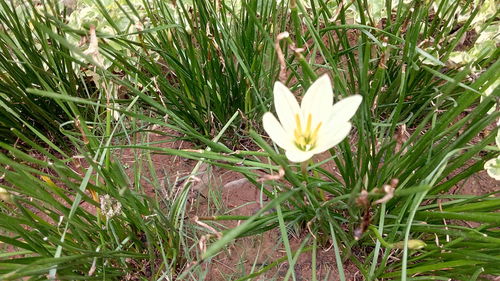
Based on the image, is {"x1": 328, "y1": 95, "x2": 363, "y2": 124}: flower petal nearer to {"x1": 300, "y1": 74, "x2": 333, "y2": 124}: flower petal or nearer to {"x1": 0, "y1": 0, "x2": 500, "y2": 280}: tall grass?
{"x1": 300, "y1": 74, "x2": 333, "y2": 124}: flower petal

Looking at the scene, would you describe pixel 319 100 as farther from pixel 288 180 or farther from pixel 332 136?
pixel 288 180

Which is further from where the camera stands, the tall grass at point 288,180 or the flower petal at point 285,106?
the tall grass at point 288,180

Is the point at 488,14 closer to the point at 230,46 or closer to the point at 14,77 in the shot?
the point at 230,46

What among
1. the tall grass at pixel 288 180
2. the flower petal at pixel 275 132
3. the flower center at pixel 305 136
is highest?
the flower petal at pixel 275 132

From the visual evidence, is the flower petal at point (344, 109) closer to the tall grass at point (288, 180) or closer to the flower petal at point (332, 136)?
the flower petal at point (332, 136)

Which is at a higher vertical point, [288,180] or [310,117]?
[310,117]

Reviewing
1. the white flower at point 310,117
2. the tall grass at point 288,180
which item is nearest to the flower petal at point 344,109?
the white flower at point 310,117

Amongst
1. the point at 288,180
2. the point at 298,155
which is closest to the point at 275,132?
the point at 298,155

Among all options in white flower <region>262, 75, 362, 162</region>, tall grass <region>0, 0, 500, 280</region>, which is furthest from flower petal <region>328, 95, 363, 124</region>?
tall grass <region>0, 0, 500, 280</region>

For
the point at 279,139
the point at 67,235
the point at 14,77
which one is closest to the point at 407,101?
the point at 279,139
